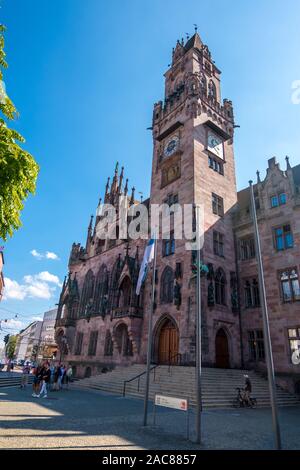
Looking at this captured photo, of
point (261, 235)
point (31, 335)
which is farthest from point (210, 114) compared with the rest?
point (31, 335)

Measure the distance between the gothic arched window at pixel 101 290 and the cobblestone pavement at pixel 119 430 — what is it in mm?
20955

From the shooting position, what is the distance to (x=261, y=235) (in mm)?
26266

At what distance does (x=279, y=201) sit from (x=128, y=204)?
61.7 ft

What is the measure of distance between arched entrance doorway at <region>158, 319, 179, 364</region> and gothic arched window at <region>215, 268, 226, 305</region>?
169 inches

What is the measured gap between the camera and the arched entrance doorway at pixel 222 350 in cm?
2372

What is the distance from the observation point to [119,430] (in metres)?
9.04

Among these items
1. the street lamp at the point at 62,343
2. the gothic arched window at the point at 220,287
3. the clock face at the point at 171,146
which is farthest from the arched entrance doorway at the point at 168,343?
the clock face at the point at 171,146

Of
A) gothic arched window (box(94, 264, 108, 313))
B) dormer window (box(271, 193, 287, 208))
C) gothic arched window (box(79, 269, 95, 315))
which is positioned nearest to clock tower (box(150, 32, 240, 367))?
dormer window (box(271, 193, 287, 208))

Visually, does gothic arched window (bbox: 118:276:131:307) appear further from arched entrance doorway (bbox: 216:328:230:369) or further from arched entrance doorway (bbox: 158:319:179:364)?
arched entrance doorway (bbox: 216:328:230:369)

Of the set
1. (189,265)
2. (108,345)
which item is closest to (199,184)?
(189,265)

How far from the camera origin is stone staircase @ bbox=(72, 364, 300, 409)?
17062mm

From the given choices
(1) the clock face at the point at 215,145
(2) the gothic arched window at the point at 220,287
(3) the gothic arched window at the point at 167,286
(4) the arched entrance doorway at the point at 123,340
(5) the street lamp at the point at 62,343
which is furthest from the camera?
(5) the street lamp at the point at 62,343

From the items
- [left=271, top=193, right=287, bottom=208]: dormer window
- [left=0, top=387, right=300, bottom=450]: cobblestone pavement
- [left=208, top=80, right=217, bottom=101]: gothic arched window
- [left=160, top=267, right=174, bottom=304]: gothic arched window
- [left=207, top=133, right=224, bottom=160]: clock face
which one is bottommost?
[left=0, top=387, right=300, bottom=450]: cobblestone pavement

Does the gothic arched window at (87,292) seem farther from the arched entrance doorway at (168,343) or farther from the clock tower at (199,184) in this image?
the arched entrance doorway at (168,343)
